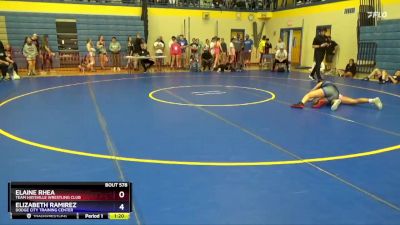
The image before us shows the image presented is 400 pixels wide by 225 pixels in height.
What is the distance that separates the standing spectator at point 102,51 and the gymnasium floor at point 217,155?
8.84m

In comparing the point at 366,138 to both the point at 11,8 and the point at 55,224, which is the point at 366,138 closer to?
the point at 55,224

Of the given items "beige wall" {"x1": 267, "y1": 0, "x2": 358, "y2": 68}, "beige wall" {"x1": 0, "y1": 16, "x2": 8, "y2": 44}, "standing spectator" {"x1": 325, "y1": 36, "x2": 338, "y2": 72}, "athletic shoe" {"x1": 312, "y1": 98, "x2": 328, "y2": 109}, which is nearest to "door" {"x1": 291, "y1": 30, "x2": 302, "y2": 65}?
"beige wall" {"x1": 267, "y1": 0, "x2": 358, "y2": 68}

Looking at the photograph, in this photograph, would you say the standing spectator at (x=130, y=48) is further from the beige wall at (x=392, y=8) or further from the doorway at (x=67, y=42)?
the beige wall at (x=392, y=8)

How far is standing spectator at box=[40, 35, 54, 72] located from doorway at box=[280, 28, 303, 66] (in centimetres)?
1376

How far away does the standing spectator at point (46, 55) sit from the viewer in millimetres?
16984

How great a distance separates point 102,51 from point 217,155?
47.2 feet

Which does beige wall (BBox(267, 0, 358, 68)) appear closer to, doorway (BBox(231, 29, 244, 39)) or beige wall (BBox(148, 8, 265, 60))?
doorway (BBox(231, 29, 244, 39))

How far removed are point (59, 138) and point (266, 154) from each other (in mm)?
3387

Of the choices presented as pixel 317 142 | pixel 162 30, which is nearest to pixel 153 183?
pixel 317 142

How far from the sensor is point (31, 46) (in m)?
15.0

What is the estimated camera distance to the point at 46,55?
17.2 meters

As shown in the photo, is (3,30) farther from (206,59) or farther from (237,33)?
(237,33)

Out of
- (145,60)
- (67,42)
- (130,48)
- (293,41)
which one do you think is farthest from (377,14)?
(67,42)

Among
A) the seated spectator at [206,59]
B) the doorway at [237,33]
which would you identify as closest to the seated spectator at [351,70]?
the seated spectator at [206,59]
